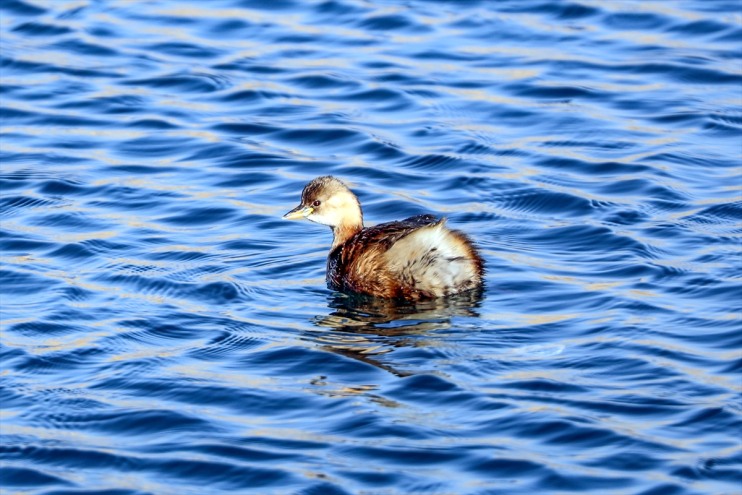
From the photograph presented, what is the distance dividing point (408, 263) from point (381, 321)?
517 millimetres

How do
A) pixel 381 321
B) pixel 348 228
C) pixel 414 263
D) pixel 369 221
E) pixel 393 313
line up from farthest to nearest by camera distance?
pixel 369 221, pixel 348 228, pixel 414 263, pixel 393 313, pixel 381 321

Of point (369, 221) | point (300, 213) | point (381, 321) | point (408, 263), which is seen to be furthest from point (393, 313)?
point (369, 221)

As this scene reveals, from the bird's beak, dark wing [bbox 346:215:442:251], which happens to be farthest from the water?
dark wing [bbox 346:215:442:251]

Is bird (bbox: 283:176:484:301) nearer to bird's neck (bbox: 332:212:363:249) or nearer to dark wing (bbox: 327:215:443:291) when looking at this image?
dark wing (bbox: 327:215:443:291)

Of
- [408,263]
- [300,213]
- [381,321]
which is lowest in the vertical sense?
[381,321]

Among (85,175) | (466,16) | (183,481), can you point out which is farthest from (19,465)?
(466,16)

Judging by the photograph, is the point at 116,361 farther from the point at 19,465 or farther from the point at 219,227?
the point at 219,227

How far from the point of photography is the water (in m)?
7.30

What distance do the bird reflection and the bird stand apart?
7 cm

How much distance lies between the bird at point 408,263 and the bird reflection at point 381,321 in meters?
0.07

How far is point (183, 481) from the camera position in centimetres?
706

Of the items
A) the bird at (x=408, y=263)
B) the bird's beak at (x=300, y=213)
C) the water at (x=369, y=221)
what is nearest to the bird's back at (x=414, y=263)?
the bird at (x=408, y=263)

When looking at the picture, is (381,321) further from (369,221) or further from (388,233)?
(369,221)

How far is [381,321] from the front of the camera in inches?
364
